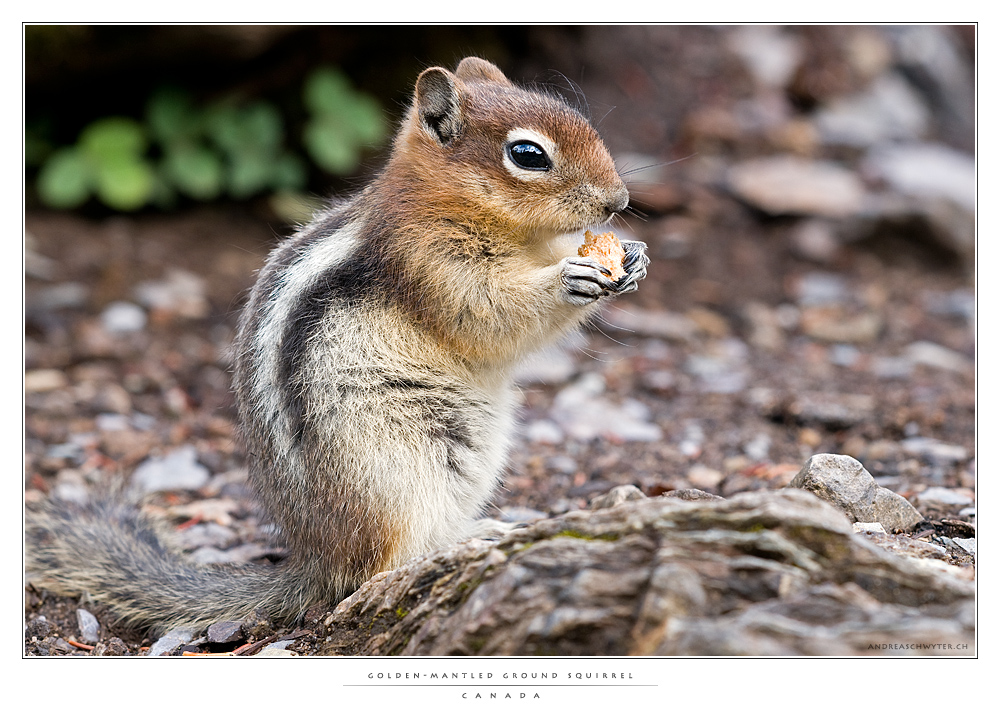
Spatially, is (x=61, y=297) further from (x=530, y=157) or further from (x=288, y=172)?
(x=530, y=157)

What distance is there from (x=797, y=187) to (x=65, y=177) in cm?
611

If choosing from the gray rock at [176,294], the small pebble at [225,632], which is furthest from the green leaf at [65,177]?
the small pebble at [225,632]

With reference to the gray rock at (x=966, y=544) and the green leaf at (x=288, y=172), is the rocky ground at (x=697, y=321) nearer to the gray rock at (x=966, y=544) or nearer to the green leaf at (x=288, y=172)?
the gray rock at (x=966, y=544)

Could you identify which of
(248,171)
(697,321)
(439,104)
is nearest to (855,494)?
(439,104)

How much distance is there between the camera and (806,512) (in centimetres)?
226

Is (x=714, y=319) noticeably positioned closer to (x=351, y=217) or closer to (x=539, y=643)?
(x=351, y=217)

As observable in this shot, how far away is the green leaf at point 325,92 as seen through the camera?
700cm

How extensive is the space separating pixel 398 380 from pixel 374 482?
39 centimetres

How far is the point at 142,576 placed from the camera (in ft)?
12.0

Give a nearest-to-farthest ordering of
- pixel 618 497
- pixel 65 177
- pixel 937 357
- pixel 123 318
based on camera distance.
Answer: pixel 618 497
pixel 937 357
pixel 123 318
pixel 65 177

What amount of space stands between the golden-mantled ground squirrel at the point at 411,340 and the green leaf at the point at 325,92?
145 inches

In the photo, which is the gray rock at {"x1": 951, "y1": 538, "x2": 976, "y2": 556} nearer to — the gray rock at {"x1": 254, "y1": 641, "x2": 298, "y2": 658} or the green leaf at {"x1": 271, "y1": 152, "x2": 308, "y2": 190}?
the gray rock at {"x1": 254, "y1": 641, "x2": 298, "y2": 658}

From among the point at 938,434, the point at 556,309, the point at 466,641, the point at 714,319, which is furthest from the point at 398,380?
the point at 714,319

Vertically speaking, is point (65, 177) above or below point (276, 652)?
above
